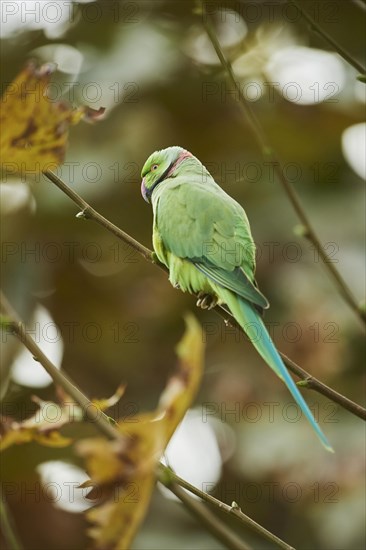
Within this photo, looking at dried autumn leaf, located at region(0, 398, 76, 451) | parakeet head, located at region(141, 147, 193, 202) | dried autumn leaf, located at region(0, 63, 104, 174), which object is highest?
dried autumn leaf, located at region(0, 63, 104, 174)

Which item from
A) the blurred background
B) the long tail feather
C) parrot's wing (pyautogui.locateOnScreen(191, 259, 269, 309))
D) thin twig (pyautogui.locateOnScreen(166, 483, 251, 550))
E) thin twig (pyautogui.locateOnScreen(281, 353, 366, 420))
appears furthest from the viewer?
the blurred background

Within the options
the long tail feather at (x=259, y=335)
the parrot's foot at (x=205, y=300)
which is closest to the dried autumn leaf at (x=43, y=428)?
the long tail feather at (x=259, y=335)

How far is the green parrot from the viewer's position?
152cm

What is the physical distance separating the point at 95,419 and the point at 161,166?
1.11 meters

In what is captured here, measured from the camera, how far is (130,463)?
27.3 inches

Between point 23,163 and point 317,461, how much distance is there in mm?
2214

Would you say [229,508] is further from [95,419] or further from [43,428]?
[95,419]

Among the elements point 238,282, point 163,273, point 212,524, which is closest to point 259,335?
point 238,282

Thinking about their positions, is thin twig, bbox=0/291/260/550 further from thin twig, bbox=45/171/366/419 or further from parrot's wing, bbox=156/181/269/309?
parrot's wing, bbox=156/181/269/309

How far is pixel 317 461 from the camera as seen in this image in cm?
296

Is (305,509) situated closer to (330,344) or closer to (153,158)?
(330,344)

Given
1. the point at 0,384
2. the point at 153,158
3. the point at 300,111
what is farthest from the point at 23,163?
the point at 300,111

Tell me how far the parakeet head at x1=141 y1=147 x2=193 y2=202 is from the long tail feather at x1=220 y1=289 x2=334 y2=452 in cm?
36

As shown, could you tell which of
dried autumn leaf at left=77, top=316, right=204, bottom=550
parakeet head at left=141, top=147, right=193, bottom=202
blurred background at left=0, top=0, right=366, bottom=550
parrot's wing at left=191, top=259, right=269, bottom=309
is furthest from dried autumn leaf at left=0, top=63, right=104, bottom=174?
blurred background at left=0, top=0, right=366, bottom=550
